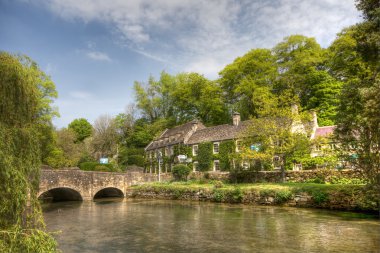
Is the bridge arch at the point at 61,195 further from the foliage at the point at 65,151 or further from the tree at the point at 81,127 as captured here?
the tree at the point at 81,127

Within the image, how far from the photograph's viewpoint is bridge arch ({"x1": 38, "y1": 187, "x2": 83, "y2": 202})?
35869 mm

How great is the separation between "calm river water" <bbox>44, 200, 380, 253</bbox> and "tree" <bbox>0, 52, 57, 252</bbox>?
5988 mm

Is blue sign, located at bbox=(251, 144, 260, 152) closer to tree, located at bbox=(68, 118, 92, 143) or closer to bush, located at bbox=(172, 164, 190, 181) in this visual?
bush, located at bbox=(172, 164, 190, 181)

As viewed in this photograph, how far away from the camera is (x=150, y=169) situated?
2164 inches

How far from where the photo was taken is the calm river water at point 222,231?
1291 cm

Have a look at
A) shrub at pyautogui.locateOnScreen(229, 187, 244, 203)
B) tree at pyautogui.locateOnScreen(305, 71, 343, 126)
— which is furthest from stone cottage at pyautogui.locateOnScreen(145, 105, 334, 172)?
shrub at pyautogui.locateOnScreen(229, 187, 244, 203)

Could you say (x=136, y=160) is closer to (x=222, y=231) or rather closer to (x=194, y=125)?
(x=194, y=125)

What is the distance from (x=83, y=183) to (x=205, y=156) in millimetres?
16772

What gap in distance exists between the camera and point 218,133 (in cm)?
4441

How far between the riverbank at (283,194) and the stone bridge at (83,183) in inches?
185

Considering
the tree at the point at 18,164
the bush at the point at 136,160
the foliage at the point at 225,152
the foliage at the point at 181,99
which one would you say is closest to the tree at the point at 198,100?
the foliage at the point at 181,99

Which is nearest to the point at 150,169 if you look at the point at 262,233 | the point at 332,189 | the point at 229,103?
the point at 229,103

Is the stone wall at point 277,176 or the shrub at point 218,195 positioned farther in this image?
the shrub at point 218,195

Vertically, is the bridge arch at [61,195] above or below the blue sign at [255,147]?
below
